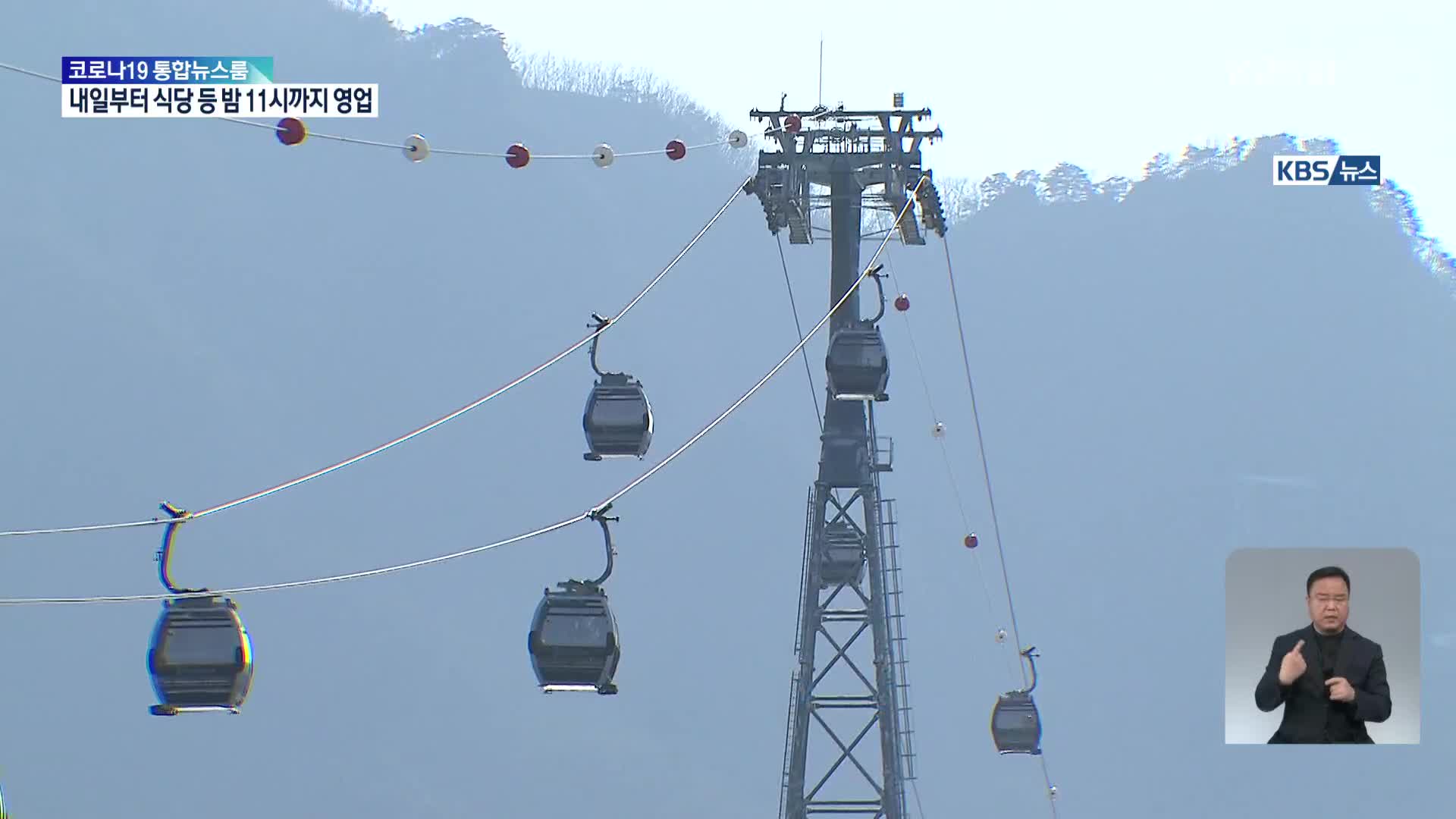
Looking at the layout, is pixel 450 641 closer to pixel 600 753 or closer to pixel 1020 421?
pixel 600 753

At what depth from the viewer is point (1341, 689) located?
10508 mm

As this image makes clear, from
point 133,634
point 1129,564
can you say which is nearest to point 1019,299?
point 1129,564

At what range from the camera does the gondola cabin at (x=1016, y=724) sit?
2334 cm

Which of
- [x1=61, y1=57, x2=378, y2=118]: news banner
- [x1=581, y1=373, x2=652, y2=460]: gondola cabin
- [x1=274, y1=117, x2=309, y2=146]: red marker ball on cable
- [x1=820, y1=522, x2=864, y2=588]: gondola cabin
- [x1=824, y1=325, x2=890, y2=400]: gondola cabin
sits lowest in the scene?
[x1=820, y1=522, x2=864, y2=588]: gondola cabin

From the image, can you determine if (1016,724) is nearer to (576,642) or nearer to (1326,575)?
(576,642)

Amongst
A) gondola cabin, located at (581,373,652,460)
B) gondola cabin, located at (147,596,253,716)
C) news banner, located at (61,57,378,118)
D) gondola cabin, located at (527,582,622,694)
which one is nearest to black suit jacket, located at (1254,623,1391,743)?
gondola cabin, located at (527,582,622,694)

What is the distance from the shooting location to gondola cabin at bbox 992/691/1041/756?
2334 centimetres

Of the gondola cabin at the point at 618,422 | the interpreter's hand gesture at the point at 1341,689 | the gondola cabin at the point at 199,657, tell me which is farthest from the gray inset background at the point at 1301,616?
the gondola cabin at the point at 618,422

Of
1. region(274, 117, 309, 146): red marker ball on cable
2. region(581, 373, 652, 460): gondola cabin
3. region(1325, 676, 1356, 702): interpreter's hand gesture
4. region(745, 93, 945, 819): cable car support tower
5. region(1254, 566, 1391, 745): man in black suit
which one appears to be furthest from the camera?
region(745, 93, 945, 819): cable car support tower

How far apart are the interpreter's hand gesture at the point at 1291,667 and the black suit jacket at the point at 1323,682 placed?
2 cm

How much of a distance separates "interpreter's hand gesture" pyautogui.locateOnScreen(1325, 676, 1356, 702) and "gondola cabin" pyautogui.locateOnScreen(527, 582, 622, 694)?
4803mm

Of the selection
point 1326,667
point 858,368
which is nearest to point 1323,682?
point 1326,667

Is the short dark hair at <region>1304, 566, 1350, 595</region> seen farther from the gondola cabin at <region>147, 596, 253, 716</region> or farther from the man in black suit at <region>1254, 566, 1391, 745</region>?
the gondola cabin at <region>147, 596, 253, 716</region>

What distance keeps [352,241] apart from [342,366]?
35.1 feet
